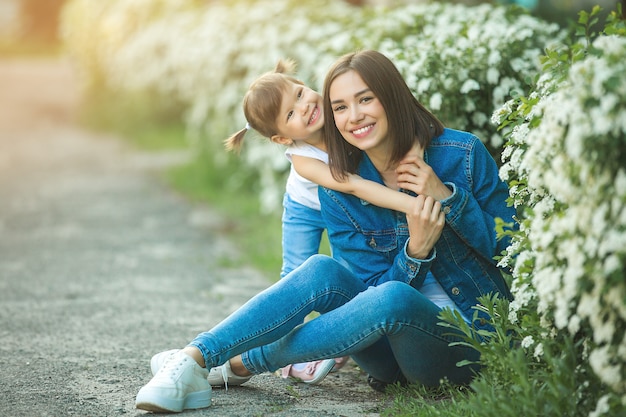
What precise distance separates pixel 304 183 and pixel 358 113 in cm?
70

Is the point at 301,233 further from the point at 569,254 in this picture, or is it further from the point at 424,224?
the point at 569,254

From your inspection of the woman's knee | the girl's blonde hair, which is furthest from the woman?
the girl's blonde hair

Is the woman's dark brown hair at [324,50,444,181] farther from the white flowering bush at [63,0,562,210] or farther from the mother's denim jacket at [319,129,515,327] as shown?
the white flowering bush at [63,0,562,210]

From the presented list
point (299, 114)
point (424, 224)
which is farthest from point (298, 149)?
point (424, 224)

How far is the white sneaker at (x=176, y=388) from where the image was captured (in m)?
3.02

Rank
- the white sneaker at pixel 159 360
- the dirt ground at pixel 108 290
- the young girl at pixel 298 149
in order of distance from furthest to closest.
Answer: the young girl at pixel 298 149 < the dirt ground at pixel 108 290 < the white sneaker at pixel 159 360

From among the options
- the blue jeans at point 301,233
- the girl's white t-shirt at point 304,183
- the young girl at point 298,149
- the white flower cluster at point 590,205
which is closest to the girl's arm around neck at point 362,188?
the young girl at point 298,149

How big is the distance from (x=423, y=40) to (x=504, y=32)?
43 cm

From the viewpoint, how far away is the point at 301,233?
3863 millimetres

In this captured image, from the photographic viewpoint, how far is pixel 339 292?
314cm

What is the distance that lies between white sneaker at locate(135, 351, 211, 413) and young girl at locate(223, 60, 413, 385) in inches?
9.0

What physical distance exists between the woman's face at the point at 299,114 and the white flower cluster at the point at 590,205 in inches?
49.0

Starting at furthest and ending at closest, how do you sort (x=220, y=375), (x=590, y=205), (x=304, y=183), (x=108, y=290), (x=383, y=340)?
(x=108, y=290) < (x=304, y=183) < (x=220, y=375) < (x=383, y=340) < (x=590, y=205)

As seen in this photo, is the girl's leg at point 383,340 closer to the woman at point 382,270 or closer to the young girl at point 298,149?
the woman at point 382,270
